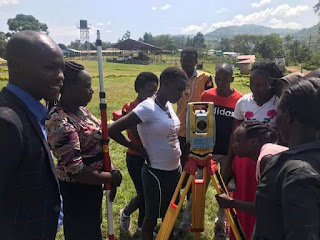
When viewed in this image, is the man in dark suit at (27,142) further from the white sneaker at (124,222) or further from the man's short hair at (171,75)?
the white sneaker at (124,222)

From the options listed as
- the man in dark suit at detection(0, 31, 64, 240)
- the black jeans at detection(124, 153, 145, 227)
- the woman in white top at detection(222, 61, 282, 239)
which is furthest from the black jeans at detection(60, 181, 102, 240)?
the woman in white top at detection(222, 61, 282, 239)

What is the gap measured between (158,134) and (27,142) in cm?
127

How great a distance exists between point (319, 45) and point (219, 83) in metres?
71.3

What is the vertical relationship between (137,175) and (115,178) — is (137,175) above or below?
below

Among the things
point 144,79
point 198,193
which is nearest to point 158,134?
point 198,193

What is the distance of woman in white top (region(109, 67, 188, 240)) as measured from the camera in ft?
7.77

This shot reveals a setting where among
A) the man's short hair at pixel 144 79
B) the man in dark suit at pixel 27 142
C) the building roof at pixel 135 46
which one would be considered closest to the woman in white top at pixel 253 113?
the man's short hair at pixel 144 79

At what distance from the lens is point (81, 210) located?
2115 mm

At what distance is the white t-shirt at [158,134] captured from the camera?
7.64 feet

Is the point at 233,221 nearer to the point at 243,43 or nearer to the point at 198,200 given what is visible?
the point at 198,200

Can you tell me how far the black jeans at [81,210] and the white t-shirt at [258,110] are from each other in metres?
1.44

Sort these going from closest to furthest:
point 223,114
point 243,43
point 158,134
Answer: point 158,134 < point 223,114 < point 243,43

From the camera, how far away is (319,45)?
2515 inches

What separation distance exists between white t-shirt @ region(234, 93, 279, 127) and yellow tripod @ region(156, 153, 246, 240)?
0.68 m
